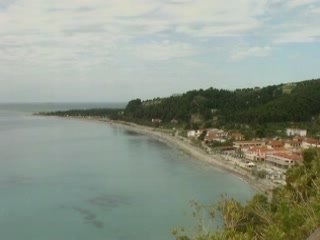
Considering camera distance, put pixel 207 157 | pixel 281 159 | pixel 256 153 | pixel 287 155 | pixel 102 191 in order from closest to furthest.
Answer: pixel 102 191 → pixel 281 159 → pixel 287 155 → pixel 256 153 → pixel 207 157

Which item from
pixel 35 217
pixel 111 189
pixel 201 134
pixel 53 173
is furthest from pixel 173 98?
pixel 35 217

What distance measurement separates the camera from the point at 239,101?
4294 cm

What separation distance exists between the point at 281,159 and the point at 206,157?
17.6ft

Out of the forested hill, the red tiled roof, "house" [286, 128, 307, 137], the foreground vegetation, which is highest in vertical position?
the forested hill

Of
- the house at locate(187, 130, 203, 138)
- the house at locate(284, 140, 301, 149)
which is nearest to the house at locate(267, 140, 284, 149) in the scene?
the house at locate(284, 140, 301, 149)

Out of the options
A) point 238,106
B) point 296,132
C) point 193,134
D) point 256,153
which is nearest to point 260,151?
point 256,153

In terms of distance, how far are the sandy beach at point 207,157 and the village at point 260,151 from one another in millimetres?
127

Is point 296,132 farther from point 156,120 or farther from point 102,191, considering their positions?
point 156,120

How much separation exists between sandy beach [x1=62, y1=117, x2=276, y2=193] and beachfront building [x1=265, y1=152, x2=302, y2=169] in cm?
158

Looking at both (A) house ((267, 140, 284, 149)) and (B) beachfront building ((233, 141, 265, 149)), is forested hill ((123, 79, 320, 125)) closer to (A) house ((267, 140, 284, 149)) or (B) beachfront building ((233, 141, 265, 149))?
(B) beachfront building ((233, 141, 265, 149))

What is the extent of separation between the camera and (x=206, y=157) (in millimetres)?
24422

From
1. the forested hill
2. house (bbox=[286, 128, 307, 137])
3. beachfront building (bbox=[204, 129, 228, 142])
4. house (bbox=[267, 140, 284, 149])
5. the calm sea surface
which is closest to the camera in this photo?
the calm sea surface

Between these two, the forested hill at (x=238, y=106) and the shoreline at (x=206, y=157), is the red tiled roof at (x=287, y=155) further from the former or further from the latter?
the forested hill at (x=238, y=106)

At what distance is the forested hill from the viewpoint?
33531 mm
